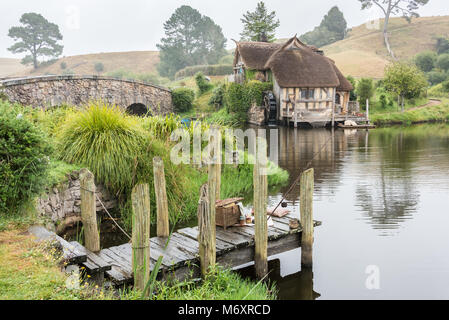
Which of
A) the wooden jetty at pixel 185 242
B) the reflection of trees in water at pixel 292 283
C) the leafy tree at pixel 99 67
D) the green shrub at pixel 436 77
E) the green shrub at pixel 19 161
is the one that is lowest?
the reflection of trees in water at pixel 292 283

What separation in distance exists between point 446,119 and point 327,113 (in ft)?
37.6

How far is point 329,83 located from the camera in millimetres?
31453

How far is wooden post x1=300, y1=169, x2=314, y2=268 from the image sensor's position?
→ 6.55m

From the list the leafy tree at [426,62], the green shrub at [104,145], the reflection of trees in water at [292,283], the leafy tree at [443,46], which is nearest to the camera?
the reflection of trees in water at [292,283]

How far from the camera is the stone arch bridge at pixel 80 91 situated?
19.5 m

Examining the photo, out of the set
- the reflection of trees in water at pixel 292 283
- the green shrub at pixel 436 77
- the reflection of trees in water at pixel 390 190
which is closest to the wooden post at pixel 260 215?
the reflection of trees in water at pixel 292 283

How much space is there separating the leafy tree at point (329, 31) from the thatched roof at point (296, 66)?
167 ft

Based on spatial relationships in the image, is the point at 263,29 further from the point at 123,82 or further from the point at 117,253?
the point at 117,253

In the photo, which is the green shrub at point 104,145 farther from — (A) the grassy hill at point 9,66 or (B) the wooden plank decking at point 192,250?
(A) the grassy hill at point 9,66

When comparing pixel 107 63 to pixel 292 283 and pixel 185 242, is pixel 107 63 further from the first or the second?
pixel 292 283

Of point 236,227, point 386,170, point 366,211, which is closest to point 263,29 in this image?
point 386,170

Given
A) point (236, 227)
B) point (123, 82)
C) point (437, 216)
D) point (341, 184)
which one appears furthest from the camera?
point (123, 82)

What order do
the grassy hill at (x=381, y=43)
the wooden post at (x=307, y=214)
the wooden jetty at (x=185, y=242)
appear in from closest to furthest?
the wooden jetty at (x=185, y=242) → the wooden post at (x=307, y=214) → the grassy hill at (x=381, y=43)
